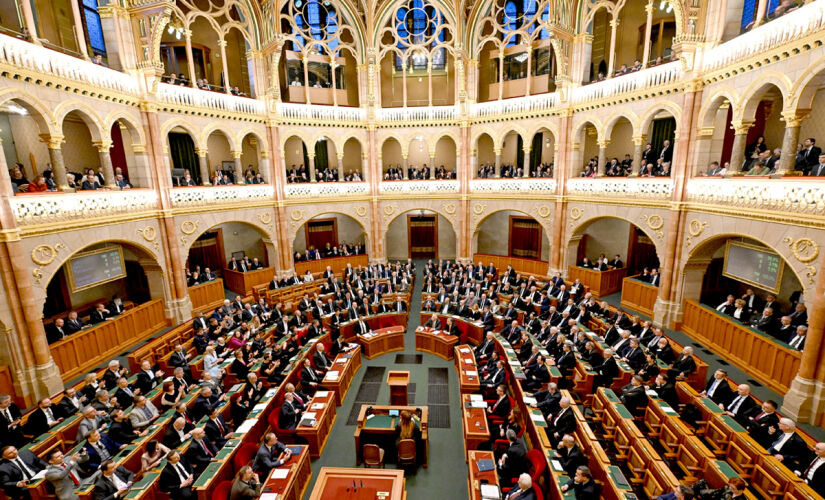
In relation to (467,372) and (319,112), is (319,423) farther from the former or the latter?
(319,112)

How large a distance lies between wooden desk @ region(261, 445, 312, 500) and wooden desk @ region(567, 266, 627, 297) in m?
14.0

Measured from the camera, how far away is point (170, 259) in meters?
15.4

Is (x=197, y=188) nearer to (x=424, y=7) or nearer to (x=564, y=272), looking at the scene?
(x=424, y=7)

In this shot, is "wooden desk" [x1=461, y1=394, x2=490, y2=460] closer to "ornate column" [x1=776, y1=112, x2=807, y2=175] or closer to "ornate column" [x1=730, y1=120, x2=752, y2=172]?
"ornate column" [x1=776, y1=112, x2=807, y2=175]

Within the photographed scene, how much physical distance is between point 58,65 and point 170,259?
7031 mm

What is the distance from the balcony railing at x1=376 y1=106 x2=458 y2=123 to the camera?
21.2 m

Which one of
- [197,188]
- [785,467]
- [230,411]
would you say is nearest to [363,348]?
[230,411]

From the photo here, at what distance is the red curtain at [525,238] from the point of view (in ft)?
75.2

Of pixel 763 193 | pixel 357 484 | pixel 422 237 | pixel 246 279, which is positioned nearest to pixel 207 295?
pixel 246 279

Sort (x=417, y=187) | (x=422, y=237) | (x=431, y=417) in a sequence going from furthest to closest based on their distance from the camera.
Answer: (x=422, y=237) < (x=417, y=187) < (x=431, y=417)

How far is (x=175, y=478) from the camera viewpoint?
720cm

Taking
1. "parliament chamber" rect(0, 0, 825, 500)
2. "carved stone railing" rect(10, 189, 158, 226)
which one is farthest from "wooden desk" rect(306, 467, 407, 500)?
"carved stone railing" rect(10, 189, 158, 226)

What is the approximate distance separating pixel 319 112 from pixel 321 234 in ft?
24.8

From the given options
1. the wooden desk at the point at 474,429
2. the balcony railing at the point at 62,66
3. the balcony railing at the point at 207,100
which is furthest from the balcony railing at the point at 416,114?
the wooden desk at the point at 474,429
